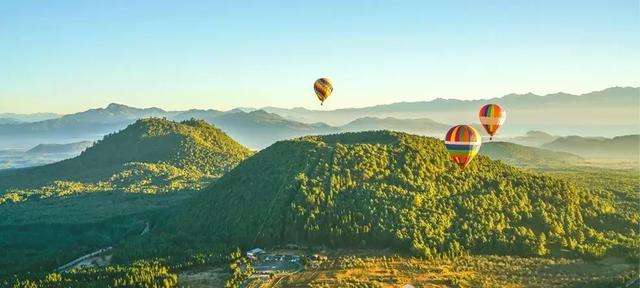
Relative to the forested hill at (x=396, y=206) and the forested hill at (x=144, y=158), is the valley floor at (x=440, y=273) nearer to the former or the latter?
the forested hill at (x=396, y=206)

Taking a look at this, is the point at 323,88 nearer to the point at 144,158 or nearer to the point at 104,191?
the point at 104,191

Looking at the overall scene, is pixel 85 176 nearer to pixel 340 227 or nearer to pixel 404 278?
pixel 340 227

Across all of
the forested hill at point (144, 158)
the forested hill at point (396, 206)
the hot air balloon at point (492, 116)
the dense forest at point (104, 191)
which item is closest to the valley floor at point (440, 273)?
the forested hill at point (396, 206)

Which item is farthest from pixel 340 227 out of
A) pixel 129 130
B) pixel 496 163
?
pixel 129 130

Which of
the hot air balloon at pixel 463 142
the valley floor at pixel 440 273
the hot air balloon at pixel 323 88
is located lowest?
the valley floor at pixel 440 273

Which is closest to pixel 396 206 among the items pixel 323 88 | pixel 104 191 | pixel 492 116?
pixel 492 116
